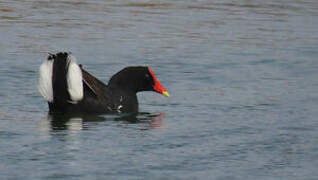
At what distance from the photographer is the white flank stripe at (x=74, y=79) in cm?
1077

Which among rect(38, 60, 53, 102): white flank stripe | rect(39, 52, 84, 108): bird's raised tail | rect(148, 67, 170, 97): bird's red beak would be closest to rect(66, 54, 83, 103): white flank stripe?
rect(39, 52, 84, 108): bird's raised tail

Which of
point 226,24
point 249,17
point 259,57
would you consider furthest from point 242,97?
point 249,17

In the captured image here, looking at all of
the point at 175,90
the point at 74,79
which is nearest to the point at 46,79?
the point at 74,79

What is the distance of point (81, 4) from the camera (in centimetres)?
2030

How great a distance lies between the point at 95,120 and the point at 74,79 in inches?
20.5

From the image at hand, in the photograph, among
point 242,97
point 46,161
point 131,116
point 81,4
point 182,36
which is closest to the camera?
point 46,161

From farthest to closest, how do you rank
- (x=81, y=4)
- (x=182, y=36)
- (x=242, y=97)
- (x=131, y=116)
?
(x=81, y=4)
(x=182, y=36)
(x=242, y=97)
(x=131, y=116)

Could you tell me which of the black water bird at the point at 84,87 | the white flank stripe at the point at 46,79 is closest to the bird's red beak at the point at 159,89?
the black water bird at the point at 84,87

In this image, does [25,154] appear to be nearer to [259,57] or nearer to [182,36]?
[259,57]

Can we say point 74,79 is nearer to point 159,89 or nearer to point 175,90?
point 159,89

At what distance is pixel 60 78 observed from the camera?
10836mm

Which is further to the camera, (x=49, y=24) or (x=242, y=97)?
(x=49, y=24)

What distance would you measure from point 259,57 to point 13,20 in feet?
16.4

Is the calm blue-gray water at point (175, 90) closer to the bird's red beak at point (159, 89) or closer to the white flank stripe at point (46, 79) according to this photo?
the bird's red beak at point (159, 89)
